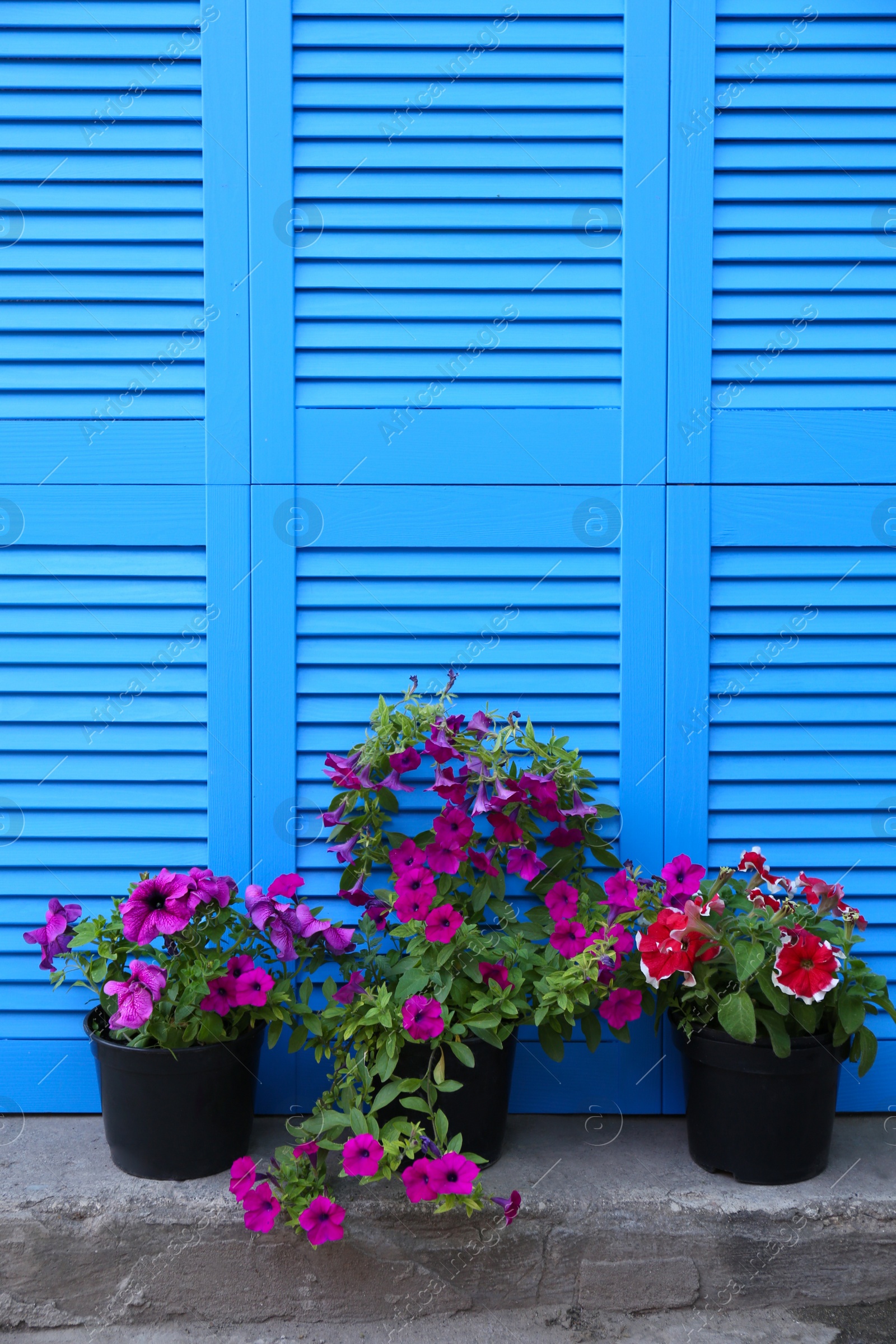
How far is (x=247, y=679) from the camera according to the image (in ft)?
7.49

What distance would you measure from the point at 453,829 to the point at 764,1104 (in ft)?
2.88

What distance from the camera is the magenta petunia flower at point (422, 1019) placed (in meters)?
1.85

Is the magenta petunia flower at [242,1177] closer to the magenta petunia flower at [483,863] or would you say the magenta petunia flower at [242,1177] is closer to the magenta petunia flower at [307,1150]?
the magenta petunia flower at [307,1150]

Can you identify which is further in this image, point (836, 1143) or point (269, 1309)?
point (836, 1143)

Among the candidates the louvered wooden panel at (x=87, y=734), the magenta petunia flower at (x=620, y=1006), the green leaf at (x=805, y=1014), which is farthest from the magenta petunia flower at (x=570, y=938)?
the louvered wooden panel at (x=87, y=734)

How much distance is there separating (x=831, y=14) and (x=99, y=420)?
2.02m

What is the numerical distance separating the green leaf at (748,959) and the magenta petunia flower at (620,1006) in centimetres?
22

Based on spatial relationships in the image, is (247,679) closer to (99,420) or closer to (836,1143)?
(99,420)

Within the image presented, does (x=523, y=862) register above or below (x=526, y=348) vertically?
below

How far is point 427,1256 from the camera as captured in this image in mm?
1943

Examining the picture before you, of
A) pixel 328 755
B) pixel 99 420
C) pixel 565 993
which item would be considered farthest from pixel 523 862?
pixel 99 420

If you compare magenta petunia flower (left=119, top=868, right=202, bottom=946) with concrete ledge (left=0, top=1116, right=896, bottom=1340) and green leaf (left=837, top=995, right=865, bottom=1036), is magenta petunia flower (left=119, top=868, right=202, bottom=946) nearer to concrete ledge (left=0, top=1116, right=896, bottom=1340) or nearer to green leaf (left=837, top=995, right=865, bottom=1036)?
concrete ledge (left=0, top=1116, right=896, bottom=1340)

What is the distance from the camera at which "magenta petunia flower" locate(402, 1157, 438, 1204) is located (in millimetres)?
1746

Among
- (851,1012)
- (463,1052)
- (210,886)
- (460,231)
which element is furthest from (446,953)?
(460,231)
